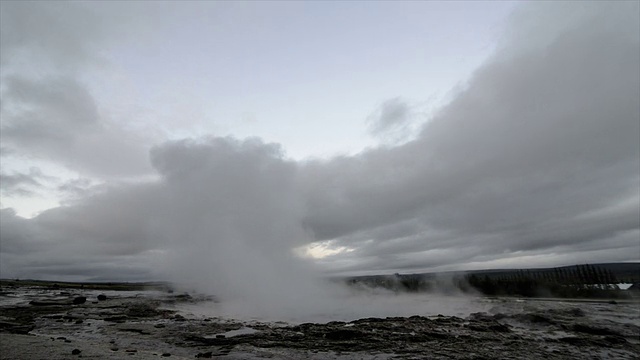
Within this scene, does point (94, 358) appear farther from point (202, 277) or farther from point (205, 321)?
point (202, 277)

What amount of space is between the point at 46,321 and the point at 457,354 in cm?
2253

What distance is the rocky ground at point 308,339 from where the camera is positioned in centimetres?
1312

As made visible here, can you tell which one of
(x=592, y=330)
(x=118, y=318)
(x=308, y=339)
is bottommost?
(x=592, y=330)

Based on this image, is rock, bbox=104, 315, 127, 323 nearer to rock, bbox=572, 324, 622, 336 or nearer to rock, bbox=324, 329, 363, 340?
rock, bbox=324, 329, 363, 340

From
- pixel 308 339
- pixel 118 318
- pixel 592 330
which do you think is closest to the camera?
pixel 308 339

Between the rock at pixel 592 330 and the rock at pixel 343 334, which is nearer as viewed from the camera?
the rock at pixel 343 334

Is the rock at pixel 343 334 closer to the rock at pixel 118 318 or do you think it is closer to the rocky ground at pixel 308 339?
the rocky ground at pixel 308 339

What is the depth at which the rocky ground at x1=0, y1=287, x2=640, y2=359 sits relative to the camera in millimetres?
13125

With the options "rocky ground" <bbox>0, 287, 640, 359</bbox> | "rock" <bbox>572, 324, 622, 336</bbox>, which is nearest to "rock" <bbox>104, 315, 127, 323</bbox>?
"rocky ground" <bbox>0, 287, 640, 359</bbox>

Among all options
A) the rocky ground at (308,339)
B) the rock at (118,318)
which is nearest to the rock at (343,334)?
the rocky ground at (308,339)

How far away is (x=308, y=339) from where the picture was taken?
15.8 m

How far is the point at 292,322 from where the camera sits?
21.5m

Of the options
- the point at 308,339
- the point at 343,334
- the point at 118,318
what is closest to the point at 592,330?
the point at 343,334

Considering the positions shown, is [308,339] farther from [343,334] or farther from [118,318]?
[118,318]
